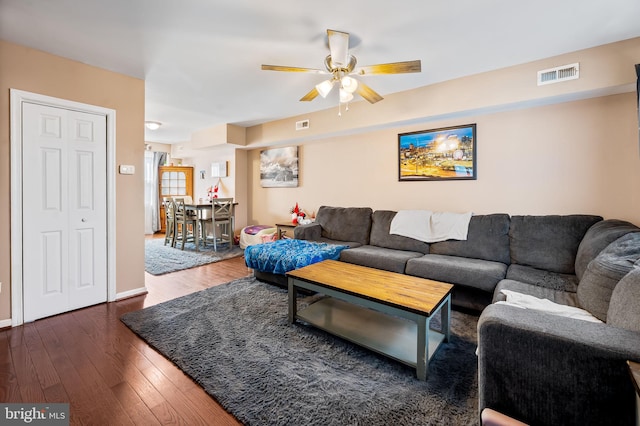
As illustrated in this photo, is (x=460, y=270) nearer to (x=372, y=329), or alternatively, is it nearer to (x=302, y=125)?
(x=372, y=329)

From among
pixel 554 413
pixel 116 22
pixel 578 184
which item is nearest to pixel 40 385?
pixel 116 22

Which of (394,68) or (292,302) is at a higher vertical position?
(394,68)

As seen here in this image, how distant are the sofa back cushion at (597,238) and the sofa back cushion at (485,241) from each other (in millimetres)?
595

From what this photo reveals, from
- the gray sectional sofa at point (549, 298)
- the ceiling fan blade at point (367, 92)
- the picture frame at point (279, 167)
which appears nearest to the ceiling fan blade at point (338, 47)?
the ceiling fan blade at point (367, 92)

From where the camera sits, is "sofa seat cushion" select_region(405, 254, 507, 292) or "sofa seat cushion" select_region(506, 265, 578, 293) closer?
"sofa seat cushion" select_region(506, 265, 578, 293)

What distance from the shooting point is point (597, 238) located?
2131 millimetres

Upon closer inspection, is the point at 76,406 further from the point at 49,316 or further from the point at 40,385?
the point at 49,316

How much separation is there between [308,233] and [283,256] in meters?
0.93

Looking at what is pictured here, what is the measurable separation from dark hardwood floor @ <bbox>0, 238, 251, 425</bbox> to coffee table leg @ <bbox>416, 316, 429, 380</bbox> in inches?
42.5

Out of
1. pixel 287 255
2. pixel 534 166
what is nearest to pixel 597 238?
pixel 534 166

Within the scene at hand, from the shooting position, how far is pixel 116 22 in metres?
2.09

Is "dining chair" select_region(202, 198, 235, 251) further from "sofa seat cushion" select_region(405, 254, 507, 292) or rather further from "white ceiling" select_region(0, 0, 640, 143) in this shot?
"sofa seat cushion" select_region(405, 254, 507, 292)

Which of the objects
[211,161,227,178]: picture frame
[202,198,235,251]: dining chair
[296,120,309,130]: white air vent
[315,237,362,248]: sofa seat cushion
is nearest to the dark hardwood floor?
[315,237,362,248]: sofa seat cushion

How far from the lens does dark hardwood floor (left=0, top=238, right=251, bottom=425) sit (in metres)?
1.45
